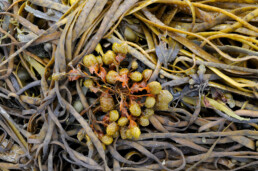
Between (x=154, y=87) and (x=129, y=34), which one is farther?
(x=129, y=34)

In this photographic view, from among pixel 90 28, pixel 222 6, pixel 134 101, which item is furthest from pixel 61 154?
pixel 222 6

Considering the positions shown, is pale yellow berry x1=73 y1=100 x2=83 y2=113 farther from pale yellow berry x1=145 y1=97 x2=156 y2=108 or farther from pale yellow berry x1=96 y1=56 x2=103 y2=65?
pale yellow berry x1=145 y1=97 x2=156 y2=108

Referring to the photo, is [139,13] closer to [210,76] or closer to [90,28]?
[90,28]

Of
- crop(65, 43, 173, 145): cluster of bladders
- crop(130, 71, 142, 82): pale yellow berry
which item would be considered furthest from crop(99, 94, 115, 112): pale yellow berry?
crop(130, 71, 142, 82): pale yellow berry

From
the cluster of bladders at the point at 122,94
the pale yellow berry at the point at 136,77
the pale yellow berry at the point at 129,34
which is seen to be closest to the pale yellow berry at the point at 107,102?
the cluster of bladders at the point at 122,94

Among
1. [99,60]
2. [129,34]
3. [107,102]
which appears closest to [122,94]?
[107,102]

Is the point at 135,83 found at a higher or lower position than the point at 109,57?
→ lower

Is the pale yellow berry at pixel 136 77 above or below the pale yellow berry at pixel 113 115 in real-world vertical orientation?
above

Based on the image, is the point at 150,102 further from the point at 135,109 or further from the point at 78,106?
the point at 78,106

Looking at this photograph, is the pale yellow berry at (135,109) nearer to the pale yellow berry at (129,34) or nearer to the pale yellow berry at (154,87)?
the pale yellow berry at (154,87)
